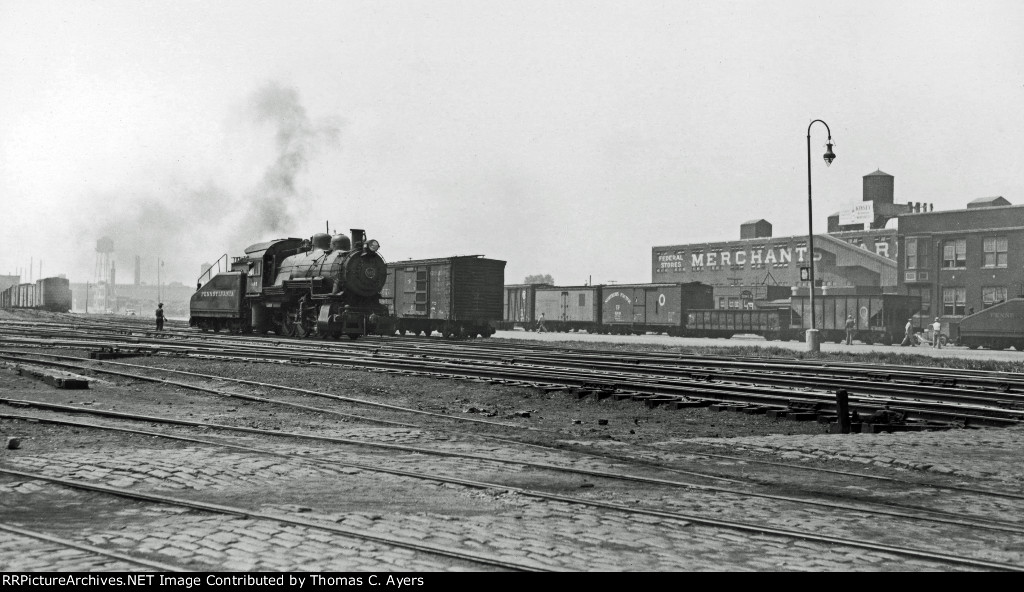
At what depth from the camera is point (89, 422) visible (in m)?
10.0

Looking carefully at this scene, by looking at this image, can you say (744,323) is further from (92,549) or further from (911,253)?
(92,549)

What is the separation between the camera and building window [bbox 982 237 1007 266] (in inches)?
1795

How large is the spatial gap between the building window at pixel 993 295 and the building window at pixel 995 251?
1299 mm

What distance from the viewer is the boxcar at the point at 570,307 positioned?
53.5m

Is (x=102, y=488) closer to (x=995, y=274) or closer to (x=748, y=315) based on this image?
(x=748, y=315)

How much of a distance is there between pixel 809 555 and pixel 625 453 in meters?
3.47

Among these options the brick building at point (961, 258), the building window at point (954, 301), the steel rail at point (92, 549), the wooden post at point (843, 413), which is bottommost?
the steel rail at point (92, 549)

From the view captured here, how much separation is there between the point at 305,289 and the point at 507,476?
74.6ft

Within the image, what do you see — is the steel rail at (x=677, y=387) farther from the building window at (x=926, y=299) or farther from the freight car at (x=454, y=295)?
the building window at (x=926, y=299)

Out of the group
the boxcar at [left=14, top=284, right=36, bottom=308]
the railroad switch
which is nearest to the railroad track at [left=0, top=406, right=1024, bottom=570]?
the railroad switch

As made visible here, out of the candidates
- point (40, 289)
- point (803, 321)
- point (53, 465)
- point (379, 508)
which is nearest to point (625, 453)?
point (379, 508)

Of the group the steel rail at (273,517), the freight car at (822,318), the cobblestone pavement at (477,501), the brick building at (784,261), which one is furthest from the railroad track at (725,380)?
the brick building at (784,261)

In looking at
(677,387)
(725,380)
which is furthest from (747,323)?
(677,387)
